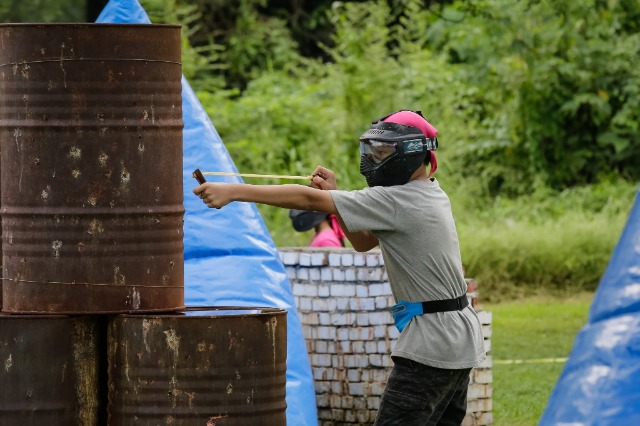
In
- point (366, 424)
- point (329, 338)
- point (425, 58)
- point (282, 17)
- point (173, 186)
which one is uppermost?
point (282, 17)

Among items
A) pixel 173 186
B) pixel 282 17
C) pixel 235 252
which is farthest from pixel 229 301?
pixel 282 17

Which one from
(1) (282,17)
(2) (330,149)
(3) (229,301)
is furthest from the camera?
(1) (282,17)

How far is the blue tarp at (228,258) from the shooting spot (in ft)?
21.5

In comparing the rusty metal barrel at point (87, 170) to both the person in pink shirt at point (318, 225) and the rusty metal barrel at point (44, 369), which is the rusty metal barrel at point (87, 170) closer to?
the rusty metal barrel at point (44, 369)

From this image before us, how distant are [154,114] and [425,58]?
44.6 feet

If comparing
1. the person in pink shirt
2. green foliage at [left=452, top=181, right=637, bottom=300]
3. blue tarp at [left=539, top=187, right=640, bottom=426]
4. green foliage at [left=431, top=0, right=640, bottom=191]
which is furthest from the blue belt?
green foliage at [left=431, top=0, right=640, bottom=191]

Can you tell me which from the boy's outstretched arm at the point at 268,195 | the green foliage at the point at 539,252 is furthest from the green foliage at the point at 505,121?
the boy's outstretched arm at the point at 268,195

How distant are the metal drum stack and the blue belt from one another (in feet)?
1.64

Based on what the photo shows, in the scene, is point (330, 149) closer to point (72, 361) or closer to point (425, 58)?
point (425, 58)

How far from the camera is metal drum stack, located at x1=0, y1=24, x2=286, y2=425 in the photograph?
15.0ft

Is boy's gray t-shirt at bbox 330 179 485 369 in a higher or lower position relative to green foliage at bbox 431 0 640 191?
lower

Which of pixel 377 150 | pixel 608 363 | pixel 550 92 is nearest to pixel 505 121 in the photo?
pixel 550 92

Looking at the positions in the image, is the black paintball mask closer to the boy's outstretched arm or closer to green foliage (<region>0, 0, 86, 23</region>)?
the boy's outstretched arm

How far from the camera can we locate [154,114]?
15.6 feet
